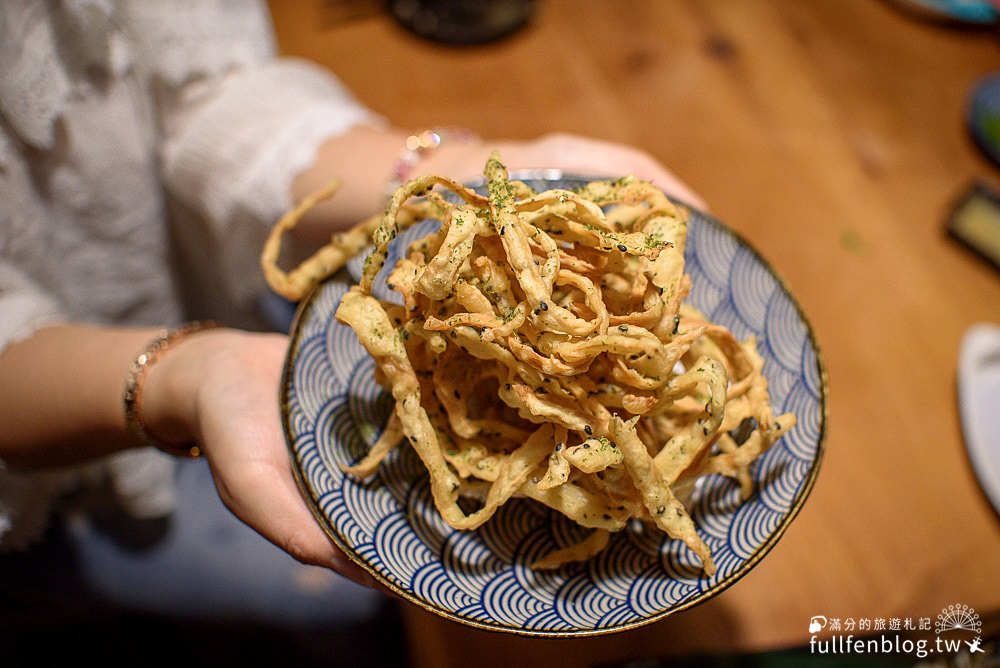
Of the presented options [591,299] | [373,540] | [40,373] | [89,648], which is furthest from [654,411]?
[89,648]

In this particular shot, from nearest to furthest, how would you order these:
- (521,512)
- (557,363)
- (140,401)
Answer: (557,363) → (521,512) → (140,401)

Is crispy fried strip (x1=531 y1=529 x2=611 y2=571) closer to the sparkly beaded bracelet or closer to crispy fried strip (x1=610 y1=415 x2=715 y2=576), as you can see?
crispy fried strip (x1=610 y1=415 x2=715 y2=576)

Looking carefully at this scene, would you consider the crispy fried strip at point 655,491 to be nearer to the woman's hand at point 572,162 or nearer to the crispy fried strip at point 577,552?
the crispy fried strip at point 577,552

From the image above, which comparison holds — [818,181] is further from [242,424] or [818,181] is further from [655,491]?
[242,424]

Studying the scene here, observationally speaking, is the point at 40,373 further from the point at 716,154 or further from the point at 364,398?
the point at 716,154

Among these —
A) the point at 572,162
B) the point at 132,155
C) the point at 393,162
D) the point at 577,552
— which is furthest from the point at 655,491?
the point at 132,155

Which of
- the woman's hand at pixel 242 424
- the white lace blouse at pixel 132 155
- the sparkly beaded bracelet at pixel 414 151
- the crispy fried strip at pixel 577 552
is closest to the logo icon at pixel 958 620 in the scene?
the crispy fried strip at pixel 577 552
